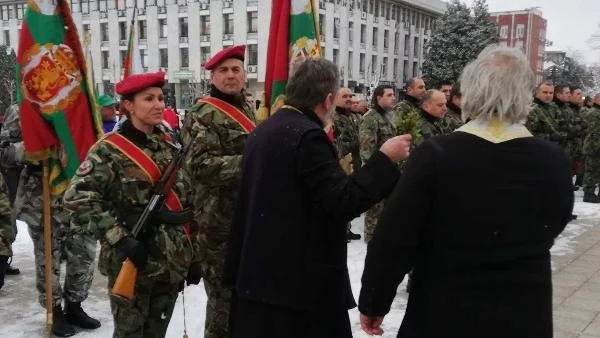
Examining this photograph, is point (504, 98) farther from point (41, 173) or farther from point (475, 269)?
point (41, 173)

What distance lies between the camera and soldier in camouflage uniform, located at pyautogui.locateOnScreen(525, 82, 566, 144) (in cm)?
870

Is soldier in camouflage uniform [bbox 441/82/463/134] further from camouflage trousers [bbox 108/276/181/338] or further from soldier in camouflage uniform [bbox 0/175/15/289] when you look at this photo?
soldier in camouflage uniform [bbox 0/175/15/289]

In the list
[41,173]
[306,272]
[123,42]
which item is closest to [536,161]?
[306,272]

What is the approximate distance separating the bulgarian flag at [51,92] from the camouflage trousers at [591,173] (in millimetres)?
9801

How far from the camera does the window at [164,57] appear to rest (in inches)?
2147

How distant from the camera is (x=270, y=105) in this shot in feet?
14.6

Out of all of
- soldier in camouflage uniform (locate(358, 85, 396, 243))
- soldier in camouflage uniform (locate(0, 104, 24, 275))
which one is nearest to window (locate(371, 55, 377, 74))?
soldier in camouflage uniform (locate(358, 85, 396, 243))

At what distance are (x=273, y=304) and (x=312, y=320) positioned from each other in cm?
21

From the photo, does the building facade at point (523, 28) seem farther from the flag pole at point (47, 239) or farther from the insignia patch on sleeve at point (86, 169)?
the insignia patch on sleeve at point (86, 169)

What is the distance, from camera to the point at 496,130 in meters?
2.11

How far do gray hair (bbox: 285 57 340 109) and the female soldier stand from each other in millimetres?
1113

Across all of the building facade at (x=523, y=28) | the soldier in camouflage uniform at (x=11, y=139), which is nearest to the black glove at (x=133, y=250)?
the soldier in camouflage uniform at (x=11, y=139)

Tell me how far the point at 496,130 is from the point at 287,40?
2659 millimetres

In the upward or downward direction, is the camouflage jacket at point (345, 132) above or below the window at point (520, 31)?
below
